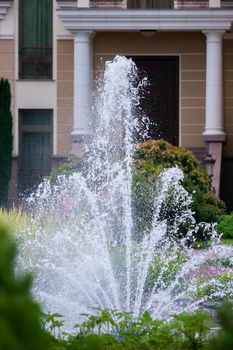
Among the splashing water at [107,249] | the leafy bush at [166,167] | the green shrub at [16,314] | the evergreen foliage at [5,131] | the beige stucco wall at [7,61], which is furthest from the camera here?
the beige stucco wall at [7,61]

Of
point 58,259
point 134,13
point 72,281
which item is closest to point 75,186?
point 58,259

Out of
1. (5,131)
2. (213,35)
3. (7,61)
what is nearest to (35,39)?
(7,61)

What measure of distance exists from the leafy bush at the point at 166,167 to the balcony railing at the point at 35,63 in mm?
6565

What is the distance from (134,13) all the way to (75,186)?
856 centimetres

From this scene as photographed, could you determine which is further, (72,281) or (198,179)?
(198,179)

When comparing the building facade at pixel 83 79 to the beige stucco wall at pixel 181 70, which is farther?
the beige stucco wall at pixel 181 70

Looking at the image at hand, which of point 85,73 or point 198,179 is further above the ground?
point 85,73

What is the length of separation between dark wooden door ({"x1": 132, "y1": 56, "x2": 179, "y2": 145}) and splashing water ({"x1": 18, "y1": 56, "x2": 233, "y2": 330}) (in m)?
4.82

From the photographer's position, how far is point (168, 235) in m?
15.9

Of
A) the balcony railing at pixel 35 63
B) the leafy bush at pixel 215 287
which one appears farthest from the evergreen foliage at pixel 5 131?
the leafy bush at pixel 215 287

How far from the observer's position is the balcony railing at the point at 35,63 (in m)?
24.7

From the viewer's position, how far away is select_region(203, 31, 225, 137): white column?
77.3 feet

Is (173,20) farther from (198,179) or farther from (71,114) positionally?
(198,179)

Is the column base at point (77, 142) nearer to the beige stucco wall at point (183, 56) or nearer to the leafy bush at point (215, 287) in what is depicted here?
the beige stucco wall at point (183, 56)
